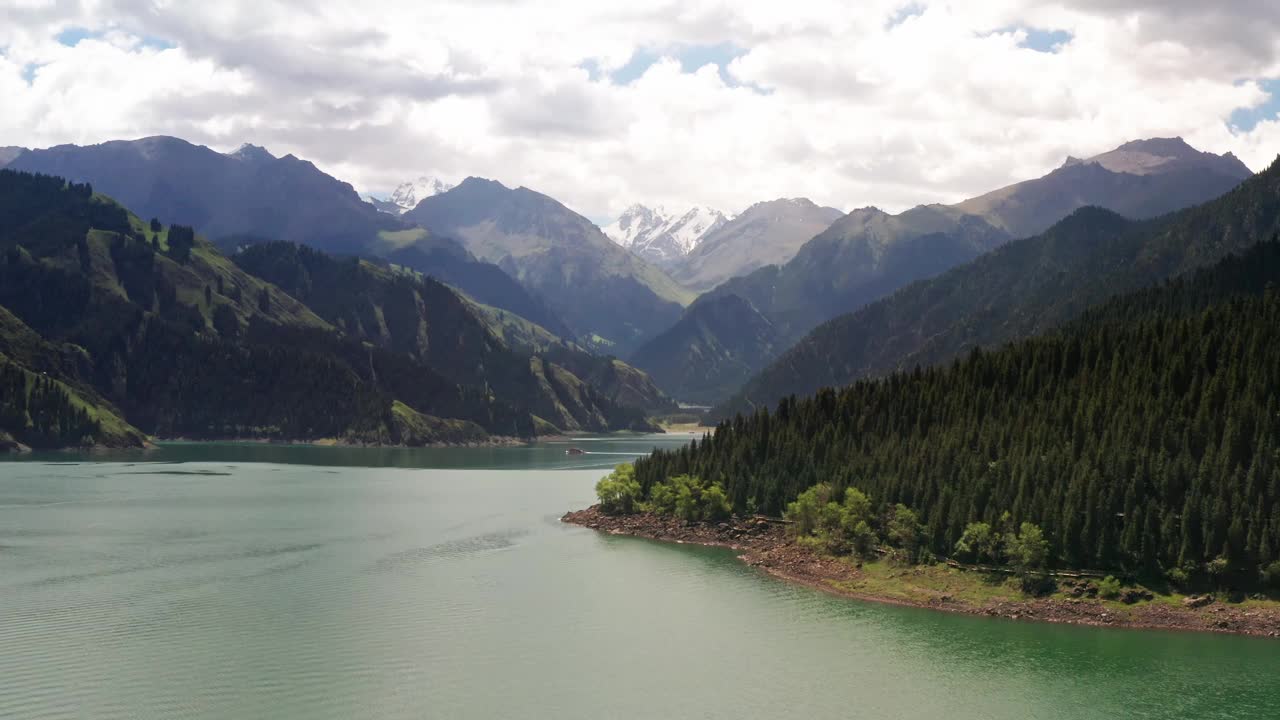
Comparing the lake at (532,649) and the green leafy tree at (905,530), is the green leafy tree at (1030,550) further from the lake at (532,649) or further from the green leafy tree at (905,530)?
the green leafy tree at (905,530)

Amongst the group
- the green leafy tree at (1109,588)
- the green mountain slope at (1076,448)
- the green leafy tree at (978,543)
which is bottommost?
the green leafy tree at (1109,588)

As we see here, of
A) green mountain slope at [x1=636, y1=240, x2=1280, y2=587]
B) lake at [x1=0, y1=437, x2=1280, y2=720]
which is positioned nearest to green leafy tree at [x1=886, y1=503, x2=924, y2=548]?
green mountain slope at [x1=636, y1=240, x2=1280, y2=587]

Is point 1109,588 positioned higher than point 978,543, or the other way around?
point 978,543

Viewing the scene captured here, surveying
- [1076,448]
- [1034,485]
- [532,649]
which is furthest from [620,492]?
[532,649]

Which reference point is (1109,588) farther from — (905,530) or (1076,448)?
(1076,448)

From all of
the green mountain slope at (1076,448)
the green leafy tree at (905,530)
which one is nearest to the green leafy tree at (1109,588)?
the green mountain slope at (1076,448)

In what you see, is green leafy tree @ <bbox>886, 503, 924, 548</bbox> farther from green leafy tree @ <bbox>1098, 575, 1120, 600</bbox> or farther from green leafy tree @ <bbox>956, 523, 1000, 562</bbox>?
green leafy tree @ <bbox>1098, 575, 1120, 600</bbox>
